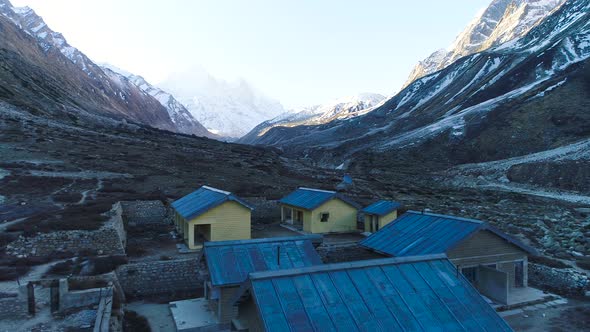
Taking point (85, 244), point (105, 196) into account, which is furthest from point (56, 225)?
point (105, 196)

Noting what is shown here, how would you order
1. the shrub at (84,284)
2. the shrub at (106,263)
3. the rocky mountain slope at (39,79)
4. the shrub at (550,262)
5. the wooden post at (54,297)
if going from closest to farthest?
the wooden post at (54,297) < the shrub at (84,284) < the shrub at (106,263) < the shrub at (550,262) < the rocky mountain slope at (39,79)

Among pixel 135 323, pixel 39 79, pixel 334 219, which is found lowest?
pixel 135 323

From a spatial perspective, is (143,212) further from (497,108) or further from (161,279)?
(497,108)

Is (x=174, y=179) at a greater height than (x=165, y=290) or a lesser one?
greater

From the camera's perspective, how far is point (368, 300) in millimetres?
10094

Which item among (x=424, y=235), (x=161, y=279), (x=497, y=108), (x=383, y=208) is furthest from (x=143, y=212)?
(x=497, y=108)

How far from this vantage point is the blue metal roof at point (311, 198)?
99.8 feet

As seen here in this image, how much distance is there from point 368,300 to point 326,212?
20.5 meters

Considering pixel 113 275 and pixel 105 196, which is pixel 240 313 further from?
pixel 105 196

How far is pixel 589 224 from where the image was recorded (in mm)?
33938

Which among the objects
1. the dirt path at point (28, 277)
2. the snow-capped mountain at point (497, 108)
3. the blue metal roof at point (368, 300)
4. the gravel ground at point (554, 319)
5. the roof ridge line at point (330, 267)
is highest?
the snow-capped mountain at point (497, 108)

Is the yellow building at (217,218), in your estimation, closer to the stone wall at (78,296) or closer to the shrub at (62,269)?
the shrub at (62,269)

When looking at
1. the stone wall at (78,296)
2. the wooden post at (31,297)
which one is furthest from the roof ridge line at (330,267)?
the wooden post at (31,297)

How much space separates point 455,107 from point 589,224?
345ft
